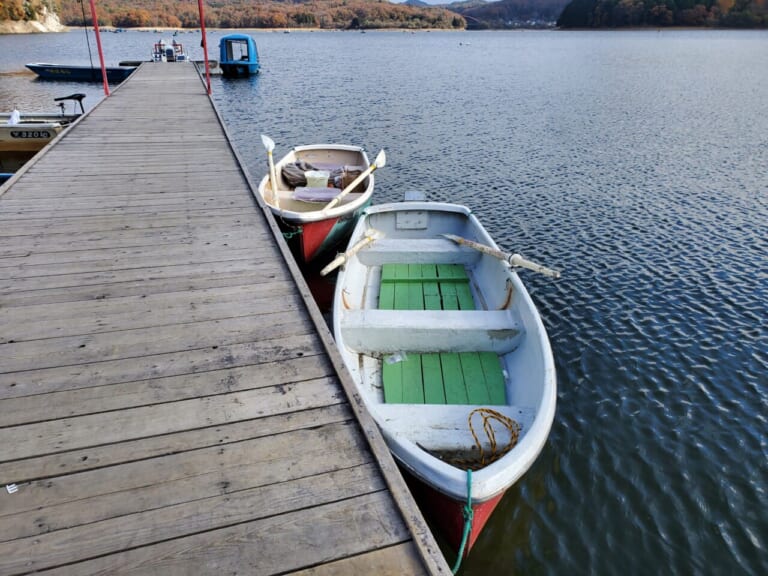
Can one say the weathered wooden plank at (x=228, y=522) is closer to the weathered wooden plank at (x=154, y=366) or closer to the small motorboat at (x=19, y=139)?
the weathered wooden plank at (x=154, y=366)

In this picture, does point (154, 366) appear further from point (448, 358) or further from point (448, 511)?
point (448, 358)

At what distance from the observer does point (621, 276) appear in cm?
1009

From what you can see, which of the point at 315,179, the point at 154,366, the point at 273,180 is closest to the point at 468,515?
the point at 154,366

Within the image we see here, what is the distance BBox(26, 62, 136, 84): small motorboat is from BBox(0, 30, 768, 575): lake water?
5.74 m

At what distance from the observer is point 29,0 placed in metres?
87.1

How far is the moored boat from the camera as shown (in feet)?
13.6

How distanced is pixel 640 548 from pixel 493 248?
447 cm

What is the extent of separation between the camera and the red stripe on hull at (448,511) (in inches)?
159

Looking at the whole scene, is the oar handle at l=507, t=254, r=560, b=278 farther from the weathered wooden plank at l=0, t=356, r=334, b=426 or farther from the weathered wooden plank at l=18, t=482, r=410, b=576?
the weathered wooden plank at l=18, t=482, r=410, b=576

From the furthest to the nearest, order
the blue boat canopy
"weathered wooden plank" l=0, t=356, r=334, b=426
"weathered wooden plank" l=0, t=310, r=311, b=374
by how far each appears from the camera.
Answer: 1. the blue boat canopy
2. "weathered wooden plank" l=0, t=310, r=311, b=374
3. "weathered wooden plank" l=0, t=356, r=334, b=426

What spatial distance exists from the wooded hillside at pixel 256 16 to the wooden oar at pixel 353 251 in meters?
134

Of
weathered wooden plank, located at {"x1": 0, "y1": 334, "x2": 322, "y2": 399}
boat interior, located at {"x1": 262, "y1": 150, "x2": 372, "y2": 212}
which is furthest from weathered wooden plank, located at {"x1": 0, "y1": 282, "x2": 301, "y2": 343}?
boat interior, located at {"x1": 262, "y1": 150, "x2": 372, "y2": 212}

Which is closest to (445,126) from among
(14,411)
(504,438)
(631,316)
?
(631,316)

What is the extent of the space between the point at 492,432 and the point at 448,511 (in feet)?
3.12
